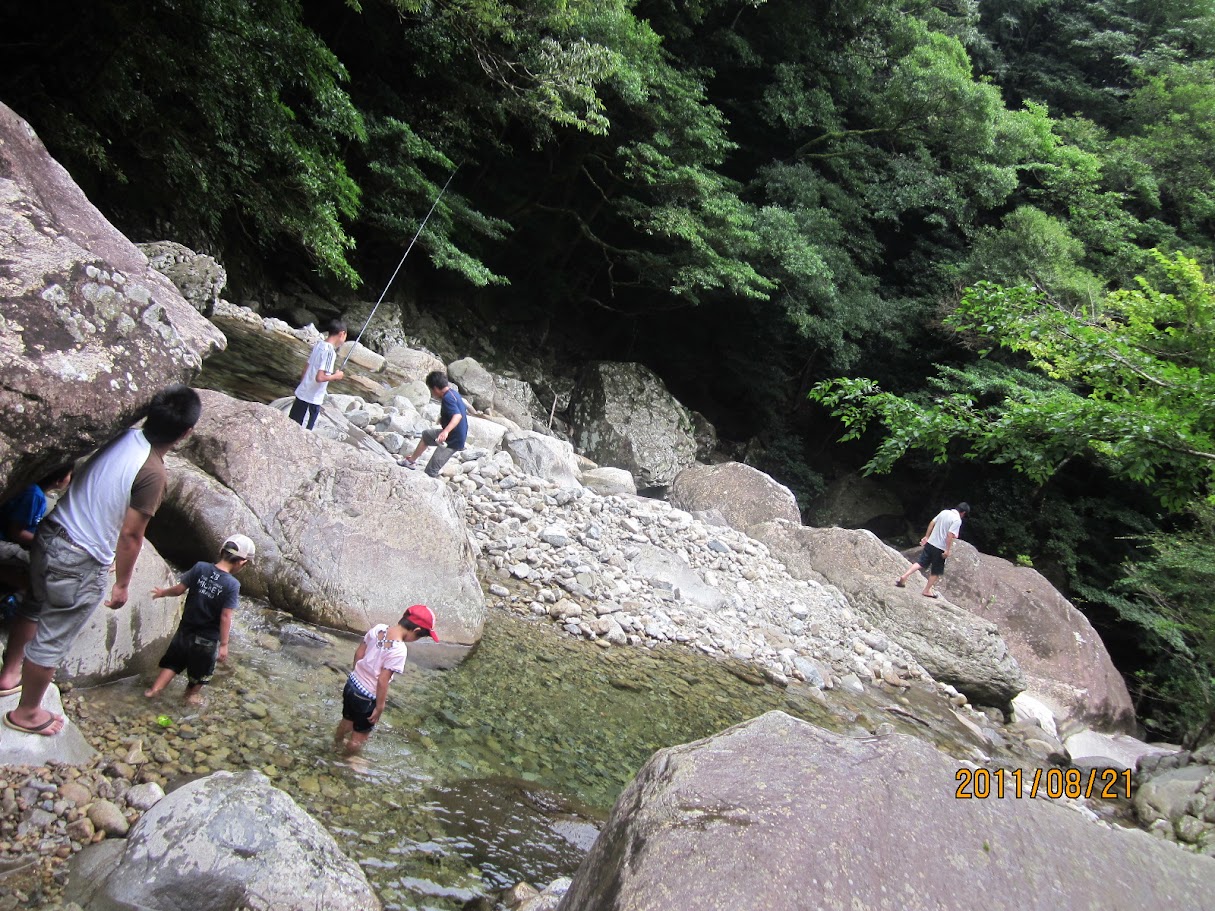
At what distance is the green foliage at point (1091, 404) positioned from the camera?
4641mm

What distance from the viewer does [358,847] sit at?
10.0ft

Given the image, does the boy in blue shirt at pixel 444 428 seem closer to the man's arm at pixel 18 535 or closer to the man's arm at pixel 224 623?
the man's arm at pixel 224 623

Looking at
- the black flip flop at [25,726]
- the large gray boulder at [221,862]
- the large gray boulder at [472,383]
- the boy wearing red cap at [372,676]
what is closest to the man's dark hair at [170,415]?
the black flip flop at [25,726]

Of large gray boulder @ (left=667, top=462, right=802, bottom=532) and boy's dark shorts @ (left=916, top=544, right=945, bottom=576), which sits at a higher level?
boy's dark shorts @ (left=916, top=544, right=945, bottom=576)

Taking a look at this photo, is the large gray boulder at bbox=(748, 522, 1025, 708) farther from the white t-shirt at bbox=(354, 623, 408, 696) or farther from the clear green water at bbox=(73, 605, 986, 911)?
the white t-shirt at bbox=(354, 623, 408, 696)

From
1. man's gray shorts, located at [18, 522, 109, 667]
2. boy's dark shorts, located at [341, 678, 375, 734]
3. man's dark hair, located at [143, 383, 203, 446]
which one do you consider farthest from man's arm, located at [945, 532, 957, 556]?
man's gray shorts, located at [18, 522, 109, 667]

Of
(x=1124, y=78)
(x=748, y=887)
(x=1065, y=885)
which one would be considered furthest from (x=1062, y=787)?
(x=1124, y=78)

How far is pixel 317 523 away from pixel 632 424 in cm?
1241

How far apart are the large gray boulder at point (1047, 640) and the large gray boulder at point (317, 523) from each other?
8.58 meters

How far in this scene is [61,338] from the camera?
2721 millimetres

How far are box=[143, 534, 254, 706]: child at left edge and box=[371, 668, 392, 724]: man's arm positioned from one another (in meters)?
0.80

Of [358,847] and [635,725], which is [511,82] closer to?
[635,725]

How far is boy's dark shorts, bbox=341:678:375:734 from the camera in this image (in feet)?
11.9
